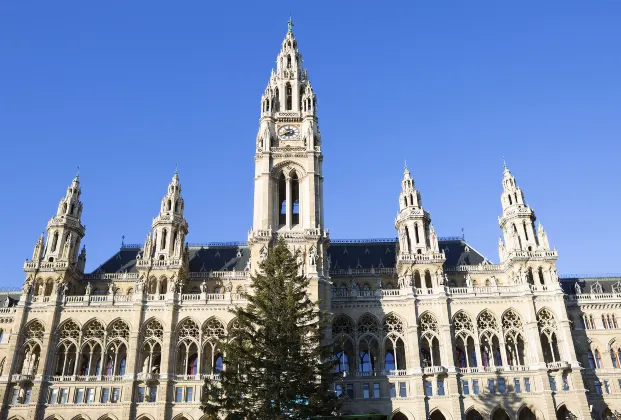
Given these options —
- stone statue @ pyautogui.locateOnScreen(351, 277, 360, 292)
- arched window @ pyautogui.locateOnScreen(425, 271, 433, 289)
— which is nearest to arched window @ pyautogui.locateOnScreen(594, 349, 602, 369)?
arched window @ pyautogui.locateOnScreen(425, 271, 433, 289)

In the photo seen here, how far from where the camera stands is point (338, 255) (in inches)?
2889

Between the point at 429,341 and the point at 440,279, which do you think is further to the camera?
the point at 440,279

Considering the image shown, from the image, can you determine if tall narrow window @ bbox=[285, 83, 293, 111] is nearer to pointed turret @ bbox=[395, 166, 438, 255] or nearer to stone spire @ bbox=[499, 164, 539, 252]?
pointed turret @ bbox=[395, 166, 438, 255]

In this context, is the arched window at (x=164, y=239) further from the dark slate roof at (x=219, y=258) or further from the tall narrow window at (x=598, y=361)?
the tall narrow window at (x=598, y=361)

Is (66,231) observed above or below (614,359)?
above

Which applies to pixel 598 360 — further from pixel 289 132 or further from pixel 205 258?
pixel 205 258

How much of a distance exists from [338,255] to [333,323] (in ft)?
51.2

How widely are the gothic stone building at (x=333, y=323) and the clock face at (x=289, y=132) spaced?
0.30 metres

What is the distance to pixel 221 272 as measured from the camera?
66938 millimetres

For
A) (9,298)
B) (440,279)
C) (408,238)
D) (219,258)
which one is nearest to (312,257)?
(408,238)

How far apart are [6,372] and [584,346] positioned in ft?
200

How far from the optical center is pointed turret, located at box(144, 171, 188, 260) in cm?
6469

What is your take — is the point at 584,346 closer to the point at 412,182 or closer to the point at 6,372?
the point at 412,182

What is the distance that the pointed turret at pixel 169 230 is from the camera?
212 ft
